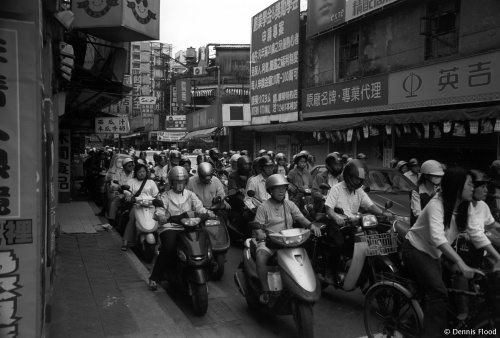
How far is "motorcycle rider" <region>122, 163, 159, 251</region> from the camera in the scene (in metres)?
8.30

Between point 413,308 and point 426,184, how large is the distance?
8.07 ft

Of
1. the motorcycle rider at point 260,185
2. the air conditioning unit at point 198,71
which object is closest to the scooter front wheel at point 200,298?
the motorcycle rider at point 260,185

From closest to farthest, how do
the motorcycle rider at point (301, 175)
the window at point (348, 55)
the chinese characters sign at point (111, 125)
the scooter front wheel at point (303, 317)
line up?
the scooter front wheel at point (303, 317), the motorcycle rider at point (301, 175), the chinese characters sign at point (111, 125), the window at point (348, 55)

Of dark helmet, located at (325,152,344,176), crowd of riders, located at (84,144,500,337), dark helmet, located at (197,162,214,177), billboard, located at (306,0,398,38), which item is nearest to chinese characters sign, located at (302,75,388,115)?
billboard, located at (306,0,398,38)

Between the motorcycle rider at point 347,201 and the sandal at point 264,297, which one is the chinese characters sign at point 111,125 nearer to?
the motorcycle rider at point 347,201

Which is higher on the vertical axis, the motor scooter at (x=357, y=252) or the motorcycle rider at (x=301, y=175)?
the motorcycle rider at (x=301, y=175)

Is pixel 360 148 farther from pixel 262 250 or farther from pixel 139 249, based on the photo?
pixel 262 250

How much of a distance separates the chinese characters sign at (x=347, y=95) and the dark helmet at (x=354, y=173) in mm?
10373

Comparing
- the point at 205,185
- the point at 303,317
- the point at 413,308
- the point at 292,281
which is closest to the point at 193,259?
the point at 292,281

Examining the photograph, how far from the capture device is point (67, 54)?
7.13 m

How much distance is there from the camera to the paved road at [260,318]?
5.20 metres

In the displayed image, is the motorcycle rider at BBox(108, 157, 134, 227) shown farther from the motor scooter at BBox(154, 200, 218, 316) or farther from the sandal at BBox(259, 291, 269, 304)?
the sandal at BBox(259, 291, 269, 304)

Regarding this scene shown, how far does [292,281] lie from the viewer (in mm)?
4539

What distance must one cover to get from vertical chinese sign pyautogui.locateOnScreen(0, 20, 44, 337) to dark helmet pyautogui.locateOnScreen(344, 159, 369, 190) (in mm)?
3813
